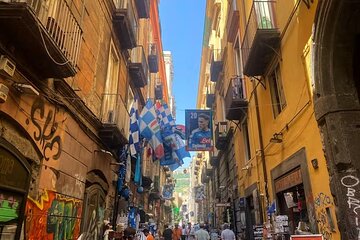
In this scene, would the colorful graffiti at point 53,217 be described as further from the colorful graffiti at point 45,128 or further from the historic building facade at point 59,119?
the colorful graffiti at point 45,128

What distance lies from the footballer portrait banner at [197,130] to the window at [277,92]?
7.12 m

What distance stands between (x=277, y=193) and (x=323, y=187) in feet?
10.1

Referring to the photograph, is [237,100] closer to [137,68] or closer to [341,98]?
[137,68]

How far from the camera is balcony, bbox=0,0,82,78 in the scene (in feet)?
13.9

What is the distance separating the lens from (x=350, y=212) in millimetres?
4977

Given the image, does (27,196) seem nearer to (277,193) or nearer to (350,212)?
(350,212)

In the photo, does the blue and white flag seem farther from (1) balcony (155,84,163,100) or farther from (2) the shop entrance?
(1) balcony (155,84,163,100)

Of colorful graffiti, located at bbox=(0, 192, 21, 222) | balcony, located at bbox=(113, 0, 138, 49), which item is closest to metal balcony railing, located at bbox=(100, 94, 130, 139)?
balcony, located at bbox=(113, 0, 138, 49)

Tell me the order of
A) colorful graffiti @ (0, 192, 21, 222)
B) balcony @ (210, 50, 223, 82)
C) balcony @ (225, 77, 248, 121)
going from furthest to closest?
balcony @ (210, 50, 223, 82)
balcony @ (225, 77, 248, 121)
colorful graffiti @ (0, 192, 21, 222)

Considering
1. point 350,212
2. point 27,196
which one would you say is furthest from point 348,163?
point 27,196

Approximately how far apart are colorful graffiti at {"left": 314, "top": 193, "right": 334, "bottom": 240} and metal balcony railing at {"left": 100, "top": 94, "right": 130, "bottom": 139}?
583 cm

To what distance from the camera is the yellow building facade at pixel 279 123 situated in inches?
255

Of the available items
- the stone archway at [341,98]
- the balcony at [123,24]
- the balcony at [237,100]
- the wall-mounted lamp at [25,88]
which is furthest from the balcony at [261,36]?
the wall-mounted lamp at [25,88]

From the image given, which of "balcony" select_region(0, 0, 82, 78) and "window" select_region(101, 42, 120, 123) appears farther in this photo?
"window" select_region(101, 42, 120, 123)
